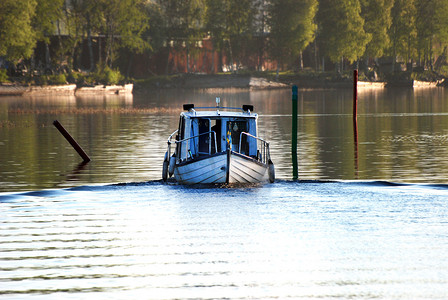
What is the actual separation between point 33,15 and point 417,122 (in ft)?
235

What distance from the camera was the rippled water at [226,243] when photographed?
1495cm

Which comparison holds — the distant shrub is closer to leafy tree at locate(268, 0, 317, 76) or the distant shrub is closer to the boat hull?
leafy tree at locate(268, 0, 317, 76)

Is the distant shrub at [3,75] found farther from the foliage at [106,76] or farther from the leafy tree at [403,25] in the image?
the leafy tree at [403,25]

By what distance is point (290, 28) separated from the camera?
148625 millimetres

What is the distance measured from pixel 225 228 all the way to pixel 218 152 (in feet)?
26.8

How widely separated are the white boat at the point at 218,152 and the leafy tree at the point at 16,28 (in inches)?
3373

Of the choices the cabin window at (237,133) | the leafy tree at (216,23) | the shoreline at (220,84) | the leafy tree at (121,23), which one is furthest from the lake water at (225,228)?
the leafy tree at (216,23)

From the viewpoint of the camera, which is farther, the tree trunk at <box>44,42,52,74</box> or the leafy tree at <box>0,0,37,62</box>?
the tree trunk at <box>44,42,52,74</box>

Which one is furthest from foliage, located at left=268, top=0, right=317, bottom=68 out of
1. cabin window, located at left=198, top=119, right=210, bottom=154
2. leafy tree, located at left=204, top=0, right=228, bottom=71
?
cabin window, located at left=198, top=119, right=210, bottom=154

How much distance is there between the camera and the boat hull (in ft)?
91.7

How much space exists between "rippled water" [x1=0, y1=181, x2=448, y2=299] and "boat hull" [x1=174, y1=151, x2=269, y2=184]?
473 millimetres

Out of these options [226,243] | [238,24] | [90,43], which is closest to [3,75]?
[90,43]

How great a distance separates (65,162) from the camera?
38031 millimetres

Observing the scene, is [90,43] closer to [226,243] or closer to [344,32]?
[344,32]
